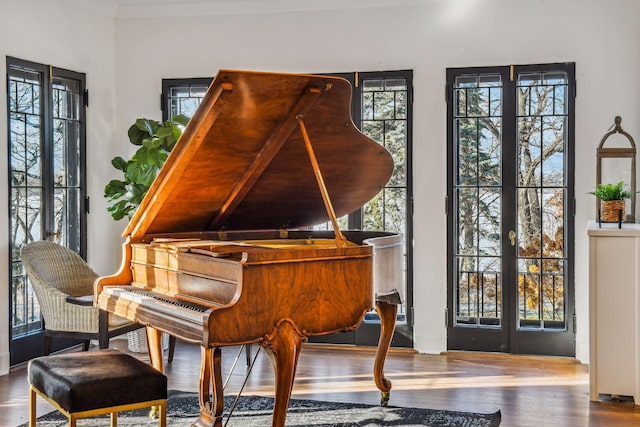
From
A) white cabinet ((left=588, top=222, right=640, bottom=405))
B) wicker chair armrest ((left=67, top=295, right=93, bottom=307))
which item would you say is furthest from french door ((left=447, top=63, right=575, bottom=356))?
wicker chair armrest ((left=67, top=295, right=93, bottom=307))

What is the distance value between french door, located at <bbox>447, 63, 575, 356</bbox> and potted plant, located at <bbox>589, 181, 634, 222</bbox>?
81cm

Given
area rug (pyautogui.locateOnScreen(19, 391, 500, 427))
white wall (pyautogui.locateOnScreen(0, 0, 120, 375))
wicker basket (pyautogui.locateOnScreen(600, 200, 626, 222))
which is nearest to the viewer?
area rug (pyautogui.locateOnScreen(19, 391, 500, 427))

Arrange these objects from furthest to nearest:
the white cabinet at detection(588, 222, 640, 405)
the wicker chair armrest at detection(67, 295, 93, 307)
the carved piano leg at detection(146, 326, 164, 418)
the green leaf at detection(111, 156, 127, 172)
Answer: the green leaf at detection(111, 156, 127, 172), the wicker chair armrest at detection(67, 295, 93, 307), the white cabinet at detection(588, 222, 640, 405), the carved piano leg at detection(146, 326, 164, 418)

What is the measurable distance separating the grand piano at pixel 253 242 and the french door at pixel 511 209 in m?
1.81

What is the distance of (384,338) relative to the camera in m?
4.59

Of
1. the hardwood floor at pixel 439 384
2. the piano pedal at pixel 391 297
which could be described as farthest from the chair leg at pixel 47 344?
the piano pedal at pixel 391 297

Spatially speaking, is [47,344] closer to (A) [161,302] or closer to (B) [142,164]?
(B) [142,164]

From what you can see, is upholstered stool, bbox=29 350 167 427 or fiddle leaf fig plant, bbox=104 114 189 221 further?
fiddle leaf fig plant, bbox=104 114 189 221

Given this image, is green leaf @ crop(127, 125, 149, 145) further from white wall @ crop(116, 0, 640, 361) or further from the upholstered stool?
the upholstered stool

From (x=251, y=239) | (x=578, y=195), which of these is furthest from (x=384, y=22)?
(x=251, y=239)

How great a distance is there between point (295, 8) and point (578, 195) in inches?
109

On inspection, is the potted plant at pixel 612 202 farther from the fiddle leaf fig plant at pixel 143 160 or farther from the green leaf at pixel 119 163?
the green leaf at pixel 119 163

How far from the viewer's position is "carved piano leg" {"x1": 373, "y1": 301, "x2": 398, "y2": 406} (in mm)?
4551

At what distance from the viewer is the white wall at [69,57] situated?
546cm
